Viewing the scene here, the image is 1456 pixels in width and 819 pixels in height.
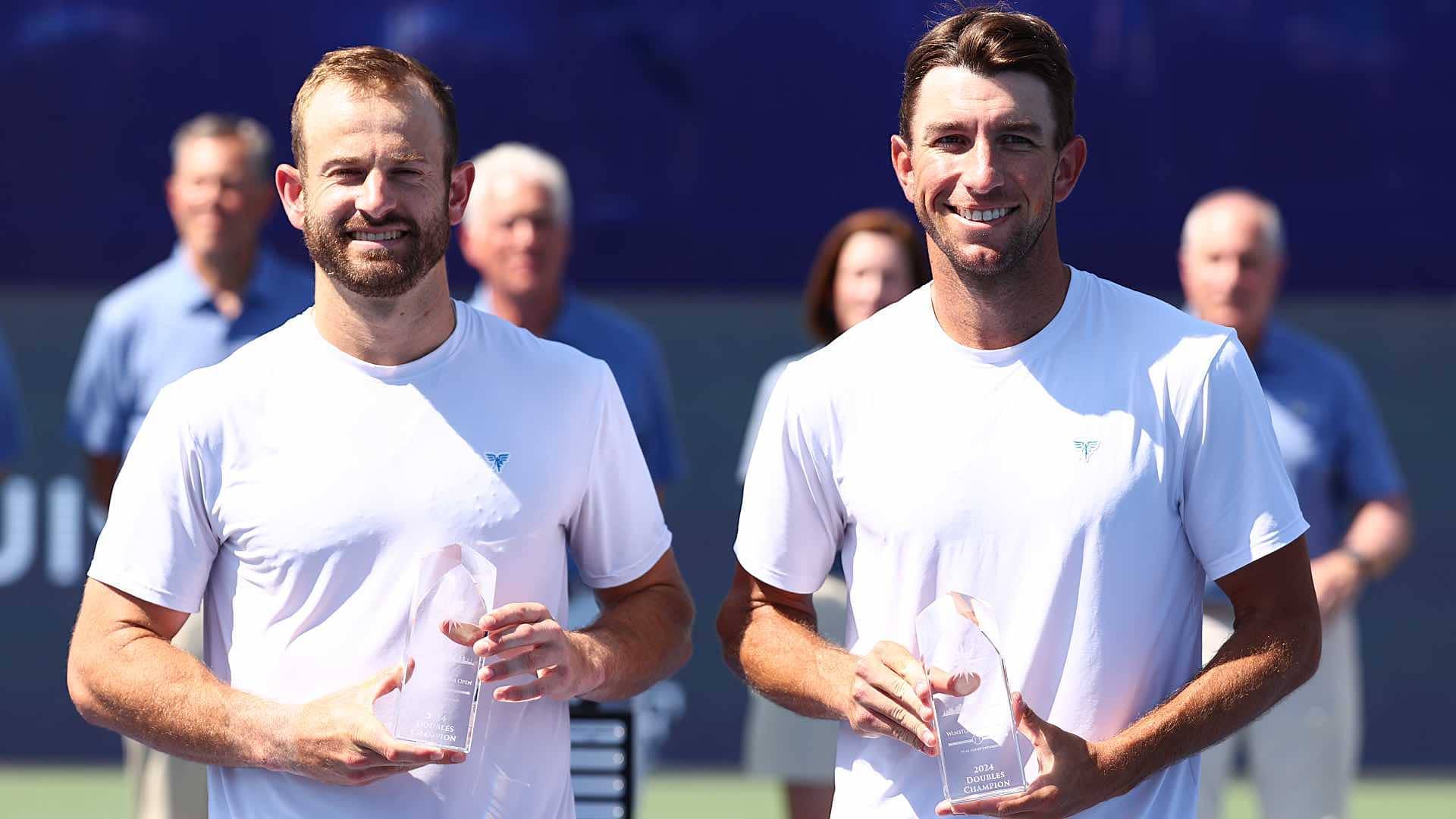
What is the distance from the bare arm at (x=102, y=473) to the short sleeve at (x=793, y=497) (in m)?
2.64

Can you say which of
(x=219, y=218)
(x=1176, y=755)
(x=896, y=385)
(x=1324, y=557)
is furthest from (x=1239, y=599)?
(x=219, y=218)

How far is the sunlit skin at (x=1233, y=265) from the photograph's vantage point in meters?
4.29

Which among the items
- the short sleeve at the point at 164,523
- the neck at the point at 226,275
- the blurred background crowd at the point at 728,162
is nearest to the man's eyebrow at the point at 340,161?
the short sleeve at the point at 164,523

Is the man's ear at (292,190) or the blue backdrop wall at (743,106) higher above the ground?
the blue backdrop wall at (743,106)

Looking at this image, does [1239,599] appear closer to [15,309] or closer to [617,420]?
[617,420]

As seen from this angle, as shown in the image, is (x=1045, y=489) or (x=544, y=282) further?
(x=544, y=282)

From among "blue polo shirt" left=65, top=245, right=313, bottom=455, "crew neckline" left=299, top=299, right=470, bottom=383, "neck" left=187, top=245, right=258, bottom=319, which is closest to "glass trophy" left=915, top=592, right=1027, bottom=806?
"crew neckline" left=299, top=299, right=470, bottom=383

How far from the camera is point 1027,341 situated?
8.02 ft

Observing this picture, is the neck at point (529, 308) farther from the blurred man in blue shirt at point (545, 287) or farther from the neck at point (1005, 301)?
the neck at point (1005, 301)

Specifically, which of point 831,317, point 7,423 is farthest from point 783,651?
point 7,423

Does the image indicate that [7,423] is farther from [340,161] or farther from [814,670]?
[814,670]

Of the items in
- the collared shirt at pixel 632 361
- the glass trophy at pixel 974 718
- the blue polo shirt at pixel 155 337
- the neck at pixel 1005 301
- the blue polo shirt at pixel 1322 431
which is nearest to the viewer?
the glass trophy at pixel 974 718

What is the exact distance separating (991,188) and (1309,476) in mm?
2243

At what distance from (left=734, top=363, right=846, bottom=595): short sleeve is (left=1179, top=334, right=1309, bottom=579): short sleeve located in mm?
429
